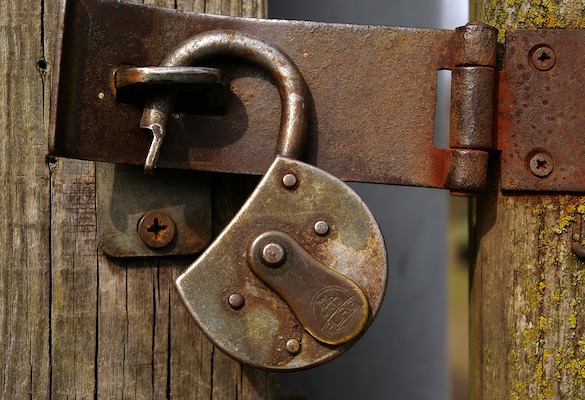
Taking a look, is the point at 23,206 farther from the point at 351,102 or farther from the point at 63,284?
the point at 351,102

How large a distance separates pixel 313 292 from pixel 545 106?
1.24 feet

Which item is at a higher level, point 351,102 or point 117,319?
point 351,102

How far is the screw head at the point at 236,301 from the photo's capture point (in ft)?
2.72

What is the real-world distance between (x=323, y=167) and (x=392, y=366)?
73 centimetres

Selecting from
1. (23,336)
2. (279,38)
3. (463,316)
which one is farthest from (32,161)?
(463,316)

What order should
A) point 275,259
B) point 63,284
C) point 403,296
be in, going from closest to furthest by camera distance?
point 275,259 → point 63,284 → point 403,296

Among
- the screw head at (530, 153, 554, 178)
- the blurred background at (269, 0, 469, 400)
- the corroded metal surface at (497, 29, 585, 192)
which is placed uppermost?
the corroded metal surface at (497, 29, 585, 192)

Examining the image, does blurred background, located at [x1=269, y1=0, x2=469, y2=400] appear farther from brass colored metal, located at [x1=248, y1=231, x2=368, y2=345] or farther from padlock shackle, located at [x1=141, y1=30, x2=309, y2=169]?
brass colored metal, located at [x1=248, y1=231, x2=368, y2=345]

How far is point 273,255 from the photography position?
0.82 metres

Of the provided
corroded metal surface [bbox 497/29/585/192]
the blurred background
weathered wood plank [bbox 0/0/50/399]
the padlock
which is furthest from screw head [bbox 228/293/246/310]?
the blurred background

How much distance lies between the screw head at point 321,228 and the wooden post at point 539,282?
242 mm

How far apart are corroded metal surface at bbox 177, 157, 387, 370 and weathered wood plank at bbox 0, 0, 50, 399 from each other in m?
0.23

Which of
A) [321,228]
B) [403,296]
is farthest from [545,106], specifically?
[403,296]

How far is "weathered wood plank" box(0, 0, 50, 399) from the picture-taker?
898mm
